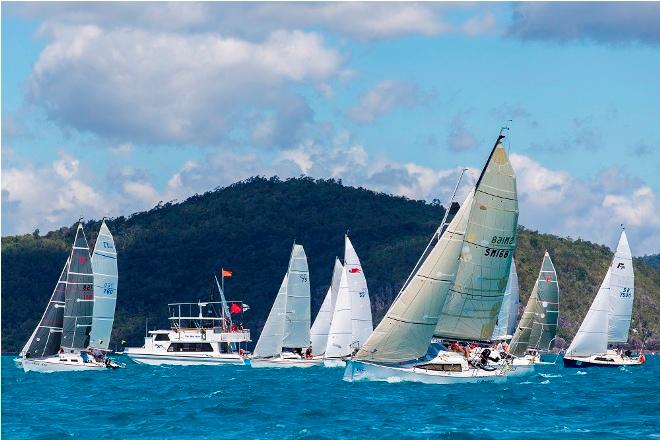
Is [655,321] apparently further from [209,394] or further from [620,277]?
[209,394]

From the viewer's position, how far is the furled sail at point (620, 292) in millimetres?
91938

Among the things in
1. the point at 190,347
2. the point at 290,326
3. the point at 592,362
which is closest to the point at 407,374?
the point at 290,326

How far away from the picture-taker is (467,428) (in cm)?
4309

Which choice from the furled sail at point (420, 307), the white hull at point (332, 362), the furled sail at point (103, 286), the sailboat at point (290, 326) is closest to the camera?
the furled sail at point (420, 307)

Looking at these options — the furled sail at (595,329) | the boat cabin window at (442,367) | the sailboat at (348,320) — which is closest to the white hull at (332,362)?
the sailboat at (348,320)

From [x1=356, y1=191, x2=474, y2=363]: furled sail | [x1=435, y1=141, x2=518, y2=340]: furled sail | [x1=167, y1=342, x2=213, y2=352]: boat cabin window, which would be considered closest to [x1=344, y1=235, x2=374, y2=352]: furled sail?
[x1=167, y1=342, x2=213, y2=352]: boat cabin window

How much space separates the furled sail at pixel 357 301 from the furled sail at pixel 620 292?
18.0m

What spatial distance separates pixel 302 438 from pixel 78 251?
43.8m

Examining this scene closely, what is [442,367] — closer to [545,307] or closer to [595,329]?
[545,307]

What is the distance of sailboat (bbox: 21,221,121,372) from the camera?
3204 inches

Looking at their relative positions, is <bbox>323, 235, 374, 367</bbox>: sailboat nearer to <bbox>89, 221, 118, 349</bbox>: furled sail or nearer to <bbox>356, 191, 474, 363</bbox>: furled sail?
<bbox>89, 221, 118, 349</bbox>: furled sail

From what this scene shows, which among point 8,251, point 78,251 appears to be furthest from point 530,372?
point 8,251

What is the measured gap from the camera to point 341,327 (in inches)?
3339

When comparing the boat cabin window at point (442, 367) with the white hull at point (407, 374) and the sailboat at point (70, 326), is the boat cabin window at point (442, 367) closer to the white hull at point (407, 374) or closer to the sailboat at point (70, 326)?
the white hull at point (407, 374)
